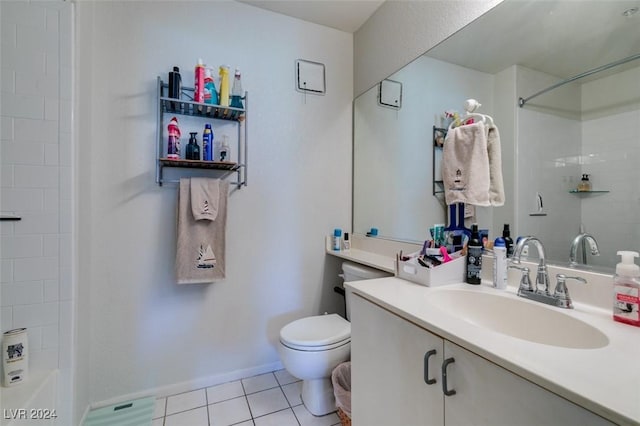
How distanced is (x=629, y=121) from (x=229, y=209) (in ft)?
6.01

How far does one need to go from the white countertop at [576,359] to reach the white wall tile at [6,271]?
1551 millimetres

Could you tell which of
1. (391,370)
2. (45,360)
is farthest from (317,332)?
(45,360)

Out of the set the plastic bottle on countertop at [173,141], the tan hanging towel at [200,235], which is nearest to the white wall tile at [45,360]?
the tan hanging towel at [200,235]

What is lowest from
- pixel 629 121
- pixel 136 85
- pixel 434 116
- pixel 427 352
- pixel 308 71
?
pixel 427 352

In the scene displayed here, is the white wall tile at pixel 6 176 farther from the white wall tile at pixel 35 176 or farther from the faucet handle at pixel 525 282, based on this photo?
the faucet handle at pixel 525 282

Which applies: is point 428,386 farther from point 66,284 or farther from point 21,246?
point 21,246

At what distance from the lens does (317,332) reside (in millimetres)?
1558

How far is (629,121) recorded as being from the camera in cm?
88

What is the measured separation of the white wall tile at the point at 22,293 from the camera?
115 centimetres

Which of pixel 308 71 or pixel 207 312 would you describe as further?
pixel 308 71

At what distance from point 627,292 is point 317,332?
1.26m

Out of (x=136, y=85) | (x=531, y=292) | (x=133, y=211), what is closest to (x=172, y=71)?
(x=136, y=85)

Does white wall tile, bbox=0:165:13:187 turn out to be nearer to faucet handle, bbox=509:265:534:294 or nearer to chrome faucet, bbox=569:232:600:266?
faucet handle, bbox=509:265:534:294

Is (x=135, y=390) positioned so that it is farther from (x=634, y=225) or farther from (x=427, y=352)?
(x=634, y=225)
